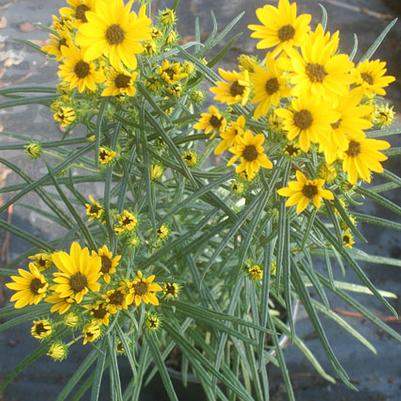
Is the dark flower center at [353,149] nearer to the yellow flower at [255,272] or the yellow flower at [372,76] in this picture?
the yellow flower at [372,76]

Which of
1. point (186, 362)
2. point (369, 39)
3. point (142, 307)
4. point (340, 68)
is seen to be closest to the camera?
point (340, 68)

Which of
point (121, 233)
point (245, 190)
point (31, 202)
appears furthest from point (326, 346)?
point (31, 202)

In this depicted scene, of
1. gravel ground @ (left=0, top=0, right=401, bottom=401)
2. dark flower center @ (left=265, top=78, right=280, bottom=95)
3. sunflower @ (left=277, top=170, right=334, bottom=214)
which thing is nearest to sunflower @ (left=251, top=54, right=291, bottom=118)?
dark flower center @ (left=265, top=78, right=280, bottom=95)

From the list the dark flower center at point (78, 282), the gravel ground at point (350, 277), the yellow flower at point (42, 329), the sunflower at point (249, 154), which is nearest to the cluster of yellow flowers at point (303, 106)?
the sunflower at point (249, 154)

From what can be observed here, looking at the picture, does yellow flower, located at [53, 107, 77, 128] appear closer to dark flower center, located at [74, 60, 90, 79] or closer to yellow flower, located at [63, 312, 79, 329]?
dark flower center, located at [74, 60, 90, 79]

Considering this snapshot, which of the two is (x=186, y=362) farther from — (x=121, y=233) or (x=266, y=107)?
(x=266, y=107)
